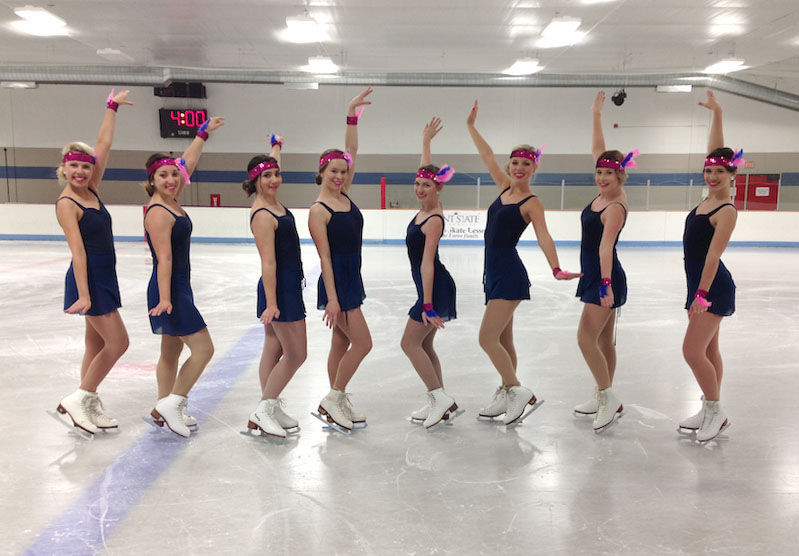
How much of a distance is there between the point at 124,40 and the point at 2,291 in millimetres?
7473

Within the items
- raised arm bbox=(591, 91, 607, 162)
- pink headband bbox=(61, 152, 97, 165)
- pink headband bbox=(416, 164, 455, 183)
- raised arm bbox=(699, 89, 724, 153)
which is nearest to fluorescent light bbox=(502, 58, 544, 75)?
raised arm bbox=(591, 91, 607, 162)

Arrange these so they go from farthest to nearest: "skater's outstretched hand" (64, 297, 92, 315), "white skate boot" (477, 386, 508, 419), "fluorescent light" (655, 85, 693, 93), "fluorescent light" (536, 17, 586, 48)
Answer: "fluorescent light" (655, 85, 693, 93) < "fluorescent light" (536, 17, 586, 48) < "white skate boot" (477, 386, 508, 419) < "skater's outstretched hand" (64, 297, 92, 315)

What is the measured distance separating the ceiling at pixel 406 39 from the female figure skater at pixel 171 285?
779 cm

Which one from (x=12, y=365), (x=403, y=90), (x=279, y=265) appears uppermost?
(x=403, y=90)

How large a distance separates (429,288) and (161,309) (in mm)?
1466

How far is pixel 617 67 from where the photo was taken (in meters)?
15.8

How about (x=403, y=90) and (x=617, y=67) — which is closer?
(x=617, y=67)

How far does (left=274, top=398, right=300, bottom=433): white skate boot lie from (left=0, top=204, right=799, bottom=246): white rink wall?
12478 millimetres

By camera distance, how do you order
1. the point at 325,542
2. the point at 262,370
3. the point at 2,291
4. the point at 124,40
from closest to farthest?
the point at 325,542
the point at 262,370
the point at 2,291
the point at 124,40

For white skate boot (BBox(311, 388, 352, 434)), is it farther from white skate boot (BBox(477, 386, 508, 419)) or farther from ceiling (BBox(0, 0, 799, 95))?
ceiling (BBox(0, 0, 799, 95))

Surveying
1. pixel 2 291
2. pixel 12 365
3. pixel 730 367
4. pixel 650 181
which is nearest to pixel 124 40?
pixel 2 291

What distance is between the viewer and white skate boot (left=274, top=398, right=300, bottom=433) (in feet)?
11.4

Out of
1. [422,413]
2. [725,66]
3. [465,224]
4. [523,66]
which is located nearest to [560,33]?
[523,66]

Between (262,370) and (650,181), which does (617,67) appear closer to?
(650,181)
